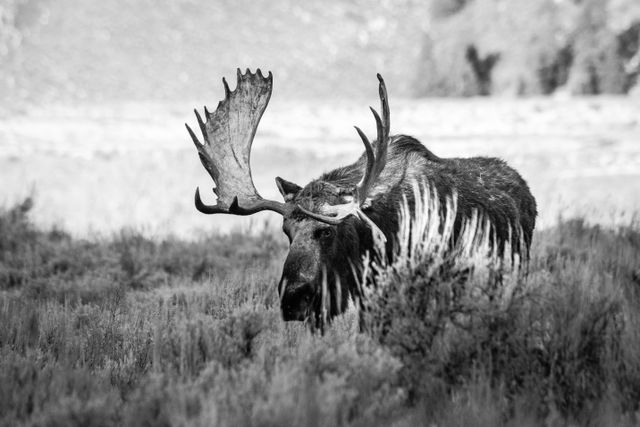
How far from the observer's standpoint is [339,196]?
248 inches

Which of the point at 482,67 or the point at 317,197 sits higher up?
the point at 482,67

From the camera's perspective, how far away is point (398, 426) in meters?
4.46

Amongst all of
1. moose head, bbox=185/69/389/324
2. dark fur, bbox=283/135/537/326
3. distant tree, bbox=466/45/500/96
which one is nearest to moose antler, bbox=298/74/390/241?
moose head, bbox=185/69/389/324

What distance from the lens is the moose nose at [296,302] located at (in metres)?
5.61

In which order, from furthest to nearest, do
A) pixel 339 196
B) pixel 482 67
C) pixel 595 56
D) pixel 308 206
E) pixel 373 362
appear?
1. pixel 482 67
2. pixel 595 56
3. pixel 339 196
4. pixel 308 206
5. pixel 373 362

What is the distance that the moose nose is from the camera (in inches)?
221

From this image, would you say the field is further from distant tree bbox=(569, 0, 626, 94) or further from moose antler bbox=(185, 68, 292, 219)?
distant tree bbox=(569, 0, 626, 94)

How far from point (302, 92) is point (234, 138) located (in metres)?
85.7

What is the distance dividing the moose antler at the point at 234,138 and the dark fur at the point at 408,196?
0.58 meters

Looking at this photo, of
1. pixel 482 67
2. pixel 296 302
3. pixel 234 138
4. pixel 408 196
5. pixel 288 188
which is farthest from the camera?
pixel 482 67

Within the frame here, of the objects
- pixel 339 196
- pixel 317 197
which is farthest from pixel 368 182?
pixel 317 197

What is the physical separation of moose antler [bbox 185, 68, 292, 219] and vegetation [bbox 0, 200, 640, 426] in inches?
36.7

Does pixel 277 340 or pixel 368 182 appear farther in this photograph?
pixel 368 182

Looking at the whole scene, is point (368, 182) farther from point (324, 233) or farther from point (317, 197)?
point (324, 233)
